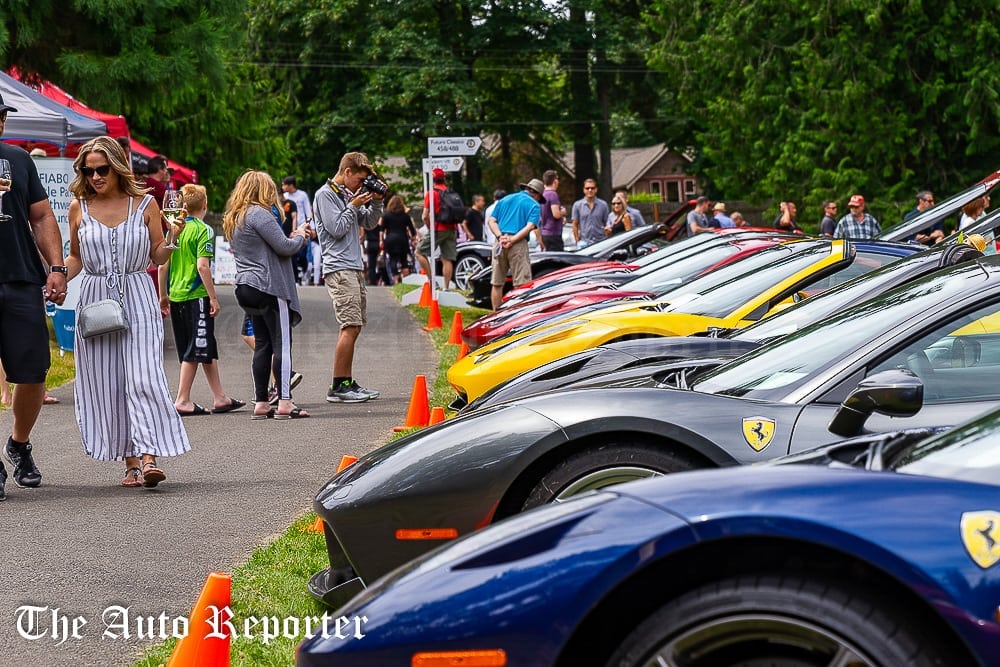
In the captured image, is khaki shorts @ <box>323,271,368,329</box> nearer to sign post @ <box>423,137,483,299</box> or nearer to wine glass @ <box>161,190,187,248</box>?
wine glass @ <box>161,190,187,248</box>

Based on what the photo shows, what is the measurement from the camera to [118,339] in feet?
24.1

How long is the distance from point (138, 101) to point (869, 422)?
15504mm

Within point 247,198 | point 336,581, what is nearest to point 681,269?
point 247,198

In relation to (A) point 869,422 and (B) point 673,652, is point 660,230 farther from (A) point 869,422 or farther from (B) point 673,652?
(B) point 673,652

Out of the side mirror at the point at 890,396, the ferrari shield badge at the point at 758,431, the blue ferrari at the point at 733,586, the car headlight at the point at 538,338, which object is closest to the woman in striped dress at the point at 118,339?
the car headlight at the point at 538,338

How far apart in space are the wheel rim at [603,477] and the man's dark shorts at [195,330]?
647 cm

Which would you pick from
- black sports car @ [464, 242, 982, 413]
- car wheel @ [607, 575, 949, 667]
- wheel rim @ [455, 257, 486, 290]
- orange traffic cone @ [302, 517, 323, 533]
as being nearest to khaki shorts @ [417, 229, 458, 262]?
wheel rim @ [455, 257, 486, 290]

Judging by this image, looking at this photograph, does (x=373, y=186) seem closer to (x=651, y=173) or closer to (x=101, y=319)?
(x=101, y=319)

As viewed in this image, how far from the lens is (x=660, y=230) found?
1811 centimetres

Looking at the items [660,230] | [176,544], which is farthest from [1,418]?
[660,230]

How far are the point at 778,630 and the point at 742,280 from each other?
258 inches

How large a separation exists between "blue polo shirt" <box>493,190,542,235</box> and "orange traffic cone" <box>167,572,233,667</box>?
1257cm

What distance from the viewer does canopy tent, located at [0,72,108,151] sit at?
13.2 meters

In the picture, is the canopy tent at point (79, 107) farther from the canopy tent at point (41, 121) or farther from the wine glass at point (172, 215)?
the wine glass at point (172, 215)
